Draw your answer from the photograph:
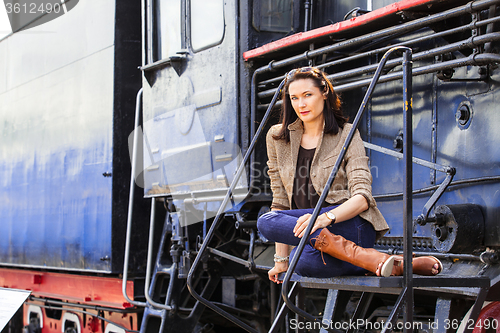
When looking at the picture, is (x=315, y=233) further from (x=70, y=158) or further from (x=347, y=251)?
(x=70, y=158)

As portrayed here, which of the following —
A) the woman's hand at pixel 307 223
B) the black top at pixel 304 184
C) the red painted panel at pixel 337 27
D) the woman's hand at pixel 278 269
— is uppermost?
the red painted panel at pixel 337 27

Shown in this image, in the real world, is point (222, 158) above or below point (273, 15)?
below

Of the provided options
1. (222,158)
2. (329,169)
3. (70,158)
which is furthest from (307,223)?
(70,158)

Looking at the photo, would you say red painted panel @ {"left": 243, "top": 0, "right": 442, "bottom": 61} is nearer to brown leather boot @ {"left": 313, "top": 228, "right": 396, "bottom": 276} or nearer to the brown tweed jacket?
the brown tweed jacket

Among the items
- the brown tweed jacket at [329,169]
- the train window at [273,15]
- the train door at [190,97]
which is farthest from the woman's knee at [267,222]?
the train window at [273,15]

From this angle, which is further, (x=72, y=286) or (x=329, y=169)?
(x=72, y=286)

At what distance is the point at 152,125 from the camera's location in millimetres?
4855

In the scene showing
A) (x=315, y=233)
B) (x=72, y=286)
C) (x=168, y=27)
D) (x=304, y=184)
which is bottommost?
(x=72, y=286)

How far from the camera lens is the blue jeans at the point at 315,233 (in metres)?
2.27

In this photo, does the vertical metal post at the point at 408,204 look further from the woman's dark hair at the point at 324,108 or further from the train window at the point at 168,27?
the train window at the point at 168,27

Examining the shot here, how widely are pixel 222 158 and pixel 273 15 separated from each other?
109 cm

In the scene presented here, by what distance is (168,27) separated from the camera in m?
4.73

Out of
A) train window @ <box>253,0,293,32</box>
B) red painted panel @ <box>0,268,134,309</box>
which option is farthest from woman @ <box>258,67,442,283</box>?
red painted panel @ <box>0,268,134,309</box>

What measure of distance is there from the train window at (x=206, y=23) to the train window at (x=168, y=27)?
20cm
